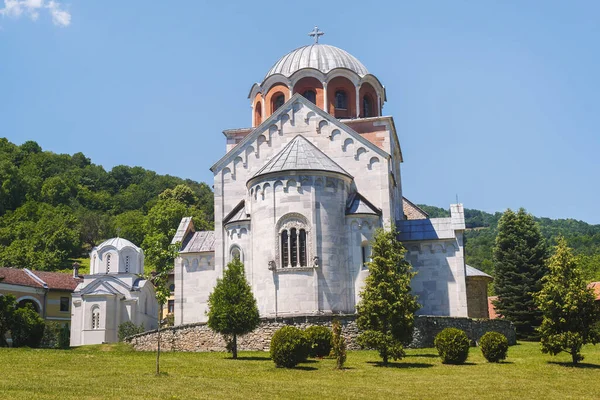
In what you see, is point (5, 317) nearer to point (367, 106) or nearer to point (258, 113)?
point (258, 113)

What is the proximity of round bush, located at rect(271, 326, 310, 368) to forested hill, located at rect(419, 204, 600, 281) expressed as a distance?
1940 centimetres

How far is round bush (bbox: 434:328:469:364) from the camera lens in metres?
21.7

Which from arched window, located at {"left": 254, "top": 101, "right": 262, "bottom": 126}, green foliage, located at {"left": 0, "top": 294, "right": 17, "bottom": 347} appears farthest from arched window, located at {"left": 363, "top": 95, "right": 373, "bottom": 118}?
green foliage, located at {"left": 0, "top": 294, "right": 17, "bottom": 347}

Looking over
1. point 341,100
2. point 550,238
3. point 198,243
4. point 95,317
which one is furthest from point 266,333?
point 550,238

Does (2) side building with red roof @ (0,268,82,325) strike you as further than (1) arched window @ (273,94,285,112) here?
Yes

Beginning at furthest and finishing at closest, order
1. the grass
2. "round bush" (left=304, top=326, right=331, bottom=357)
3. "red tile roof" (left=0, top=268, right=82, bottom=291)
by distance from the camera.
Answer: "red tile roof" (left=0, top=268, right=82, bottom=291) → "round bush" (left=304, top=326, right=331, bottom=357) → the grass

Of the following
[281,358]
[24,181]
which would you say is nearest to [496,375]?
[281,358]

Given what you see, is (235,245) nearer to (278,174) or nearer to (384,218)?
(278,174)

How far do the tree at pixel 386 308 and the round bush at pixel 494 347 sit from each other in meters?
2.55

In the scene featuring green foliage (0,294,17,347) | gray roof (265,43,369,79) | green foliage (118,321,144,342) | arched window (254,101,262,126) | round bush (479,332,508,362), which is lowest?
round bush (479,332,508,362)

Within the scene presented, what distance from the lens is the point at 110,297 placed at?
4578cm

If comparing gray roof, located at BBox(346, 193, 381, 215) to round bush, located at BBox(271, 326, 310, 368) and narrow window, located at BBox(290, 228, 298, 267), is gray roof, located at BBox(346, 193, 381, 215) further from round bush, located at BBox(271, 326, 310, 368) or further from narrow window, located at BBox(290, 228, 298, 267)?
round bush, located at BBox(271, 326, 310, 368)

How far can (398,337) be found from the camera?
2250cm

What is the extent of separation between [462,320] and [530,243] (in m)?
12.6
